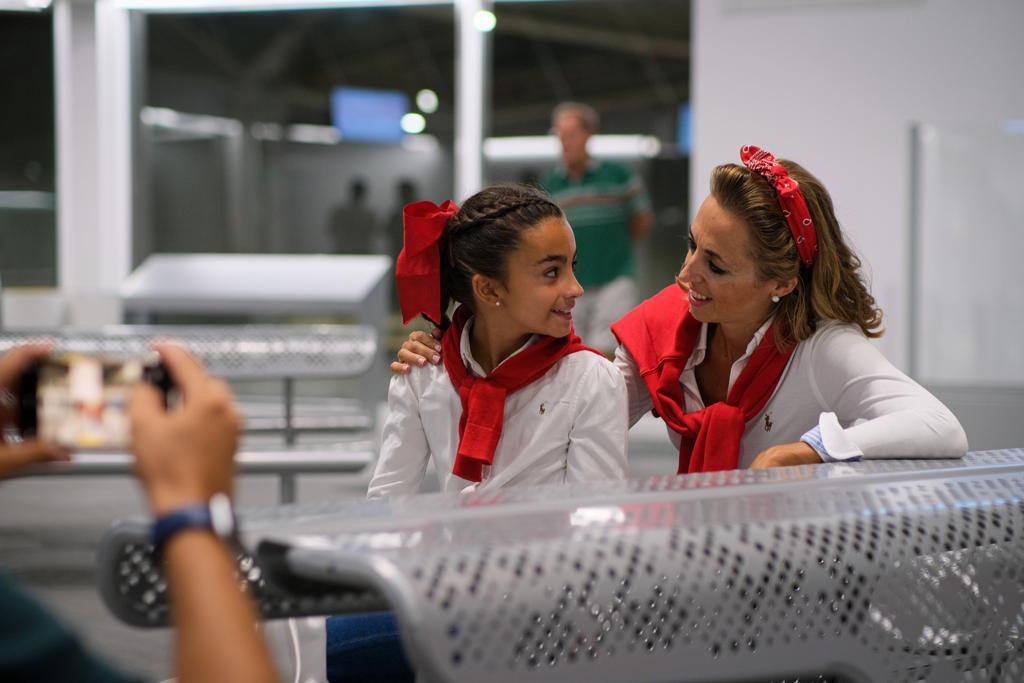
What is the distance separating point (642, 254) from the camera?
7250 mm

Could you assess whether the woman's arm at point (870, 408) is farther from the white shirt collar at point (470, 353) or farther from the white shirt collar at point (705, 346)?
the white shirt collar at point (470, 353)

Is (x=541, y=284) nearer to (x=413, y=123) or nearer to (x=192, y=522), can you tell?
(x=192, y=522)

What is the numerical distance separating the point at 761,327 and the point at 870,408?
0.29 m

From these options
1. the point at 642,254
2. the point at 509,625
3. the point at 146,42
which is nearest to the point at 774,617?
the point at 509,625

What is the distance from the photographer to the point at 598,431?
1757 mm

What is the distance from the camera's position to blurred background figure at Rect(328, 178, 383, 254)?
7387 millimetres

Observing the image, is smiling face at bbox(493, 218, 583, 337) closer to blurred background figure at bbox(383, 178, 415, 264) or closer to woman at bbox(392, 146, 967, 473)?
woman at bbox(392, 146, 967, 473)

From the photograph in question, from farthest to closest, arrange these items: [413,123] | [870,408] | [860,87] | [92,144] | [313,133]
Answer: [313,133] < [413,123] < [92,144] < [860,87] < [870,408]

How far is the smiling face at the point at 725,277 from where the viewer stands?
183 cm

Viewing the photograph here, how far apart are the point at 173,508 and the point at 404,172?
689cm

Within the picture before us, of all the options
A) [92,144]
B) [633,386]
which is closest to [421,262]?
[633,386]

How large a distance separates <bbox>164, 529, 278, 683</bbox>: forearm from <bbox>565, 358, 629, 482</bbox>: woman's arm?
3.46 ft

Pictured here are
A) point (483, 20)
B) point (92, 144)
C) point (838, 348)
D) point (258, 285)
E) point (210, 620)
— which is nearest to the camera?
point (210, 620)

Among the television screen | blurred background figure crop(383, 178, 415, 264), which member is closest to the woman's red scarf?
blurred background figure crop(383, 178, 415, 264)
